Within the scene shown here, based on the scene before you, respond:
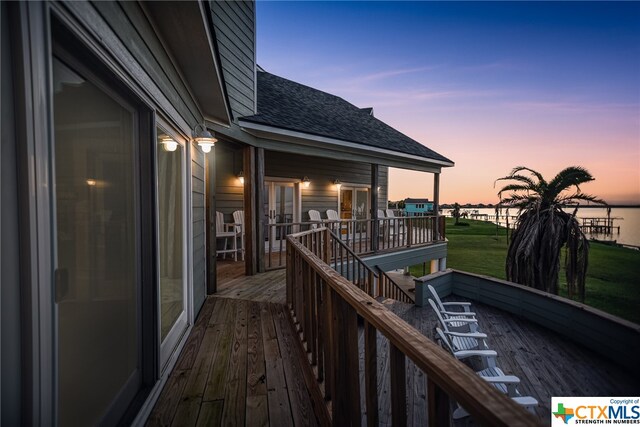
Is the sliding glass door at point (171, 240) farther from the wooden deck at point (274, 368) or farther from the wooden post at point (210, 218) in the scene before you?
the wooden post at point (210, 218)

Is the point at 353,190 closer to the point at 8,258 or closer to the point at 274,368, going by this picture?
the point at 274,368

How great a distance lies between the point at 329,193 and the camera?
1034 cm

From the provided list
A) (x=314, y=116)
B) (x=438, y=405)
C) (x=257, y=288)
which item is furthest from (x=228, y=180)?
(x=438, y=405)

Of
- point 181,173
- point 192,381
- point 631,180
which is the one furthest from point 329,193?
point 631,180

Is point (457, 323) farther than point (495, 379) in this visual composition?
Yes

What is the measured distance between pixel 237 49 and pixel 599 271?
21506 millimetres

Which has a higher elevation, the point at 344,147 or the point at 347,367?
the point at 344,147

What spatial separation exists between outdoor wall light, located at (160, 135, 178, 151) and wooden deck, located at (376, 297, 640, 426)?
2982 millimetres

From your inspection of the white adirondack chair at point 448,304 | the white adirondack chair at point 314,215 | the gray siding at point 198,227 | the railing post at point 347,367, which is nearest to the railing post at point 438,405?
the railing post at point 347,367

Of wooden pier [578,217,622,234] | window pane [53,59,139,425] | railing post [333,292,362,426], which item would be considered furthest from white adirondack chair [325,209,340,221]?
railing post [333,292,362,426]

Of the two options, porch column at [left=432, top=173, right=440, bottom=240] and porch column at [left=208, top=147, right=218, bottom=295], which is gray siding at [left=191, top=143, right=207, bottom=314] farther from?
porch column at [left=432, top=173, right=440, bottom=240]

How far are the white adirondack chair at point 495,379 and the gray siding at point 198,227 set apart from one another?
2.98 metres

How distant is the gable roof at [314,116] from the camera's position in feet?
22.2

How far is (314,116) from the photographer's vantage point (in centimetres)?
853
